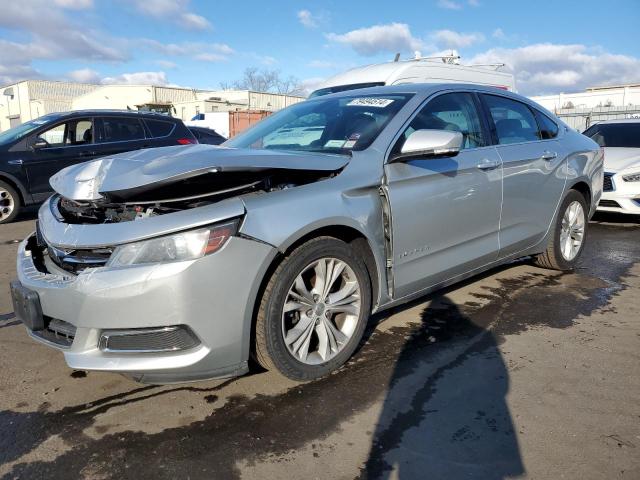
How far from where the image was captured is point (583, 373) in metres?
2.92

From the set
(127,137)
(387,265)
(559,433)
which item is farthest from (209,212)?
(127,137)

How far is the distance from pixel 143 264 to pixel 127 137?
6.57 metres

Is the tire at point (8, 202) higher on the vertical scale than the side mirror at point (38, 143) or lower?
lower

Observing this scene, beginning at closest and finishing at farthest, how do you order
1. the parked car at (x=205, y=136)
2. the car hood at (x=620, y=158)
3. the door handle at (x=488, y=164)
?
the door handle at (x=488, y=164), the car hood at (x=620, y=158), the parked car at (x=205, y=136)

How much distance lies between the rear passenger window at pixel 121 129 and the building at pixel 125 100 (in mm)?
26542

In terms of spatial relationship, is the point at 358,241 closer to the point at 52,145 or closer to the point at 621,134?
the point at 52,145

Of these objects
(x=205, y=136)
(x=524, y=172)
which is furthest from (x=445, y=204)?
(x=205, y=136)

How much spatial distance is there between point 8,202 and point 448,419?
24.1 ft

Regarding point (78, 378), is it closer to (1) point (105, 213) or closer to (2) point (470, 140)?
(1) point (105, 213)

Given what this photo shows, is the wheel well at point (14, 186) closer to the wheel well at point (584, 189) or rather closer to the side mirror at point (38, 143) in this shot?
the side mirror at point (38, 143)

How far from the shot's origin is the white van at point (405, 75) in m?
8.62

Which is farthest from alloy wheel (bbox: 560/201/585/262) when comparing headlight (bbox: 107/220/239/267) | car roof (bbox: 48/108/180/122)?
car roof (bbox: 48/108/180/122)

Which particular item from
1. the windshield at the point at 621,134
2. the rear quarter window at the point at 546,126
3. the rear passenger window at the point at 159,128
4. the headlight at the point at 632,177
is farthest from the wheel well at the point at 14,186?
the windshield at the point at 621,134

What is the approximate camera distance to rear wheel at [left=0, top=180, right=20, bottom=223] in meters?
7.50
